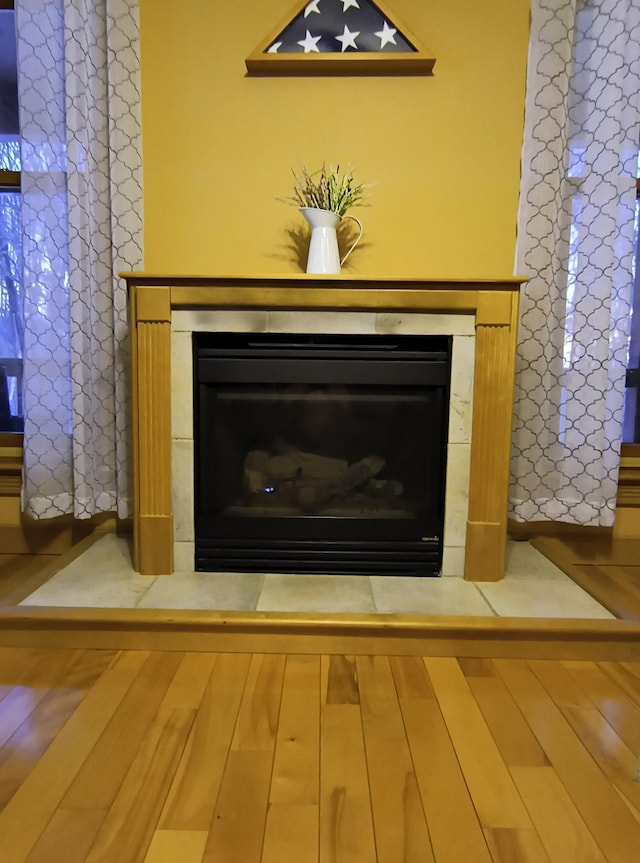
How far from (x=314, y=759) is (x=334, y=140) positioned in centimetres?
180

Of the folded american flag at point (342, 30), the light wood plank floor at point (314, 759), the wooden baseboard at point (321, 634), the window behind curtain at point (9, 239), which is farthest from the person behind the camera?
the window behind curtain at point (9, 239)

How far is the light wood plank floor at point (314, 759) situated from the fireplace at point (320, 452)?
1.25ft

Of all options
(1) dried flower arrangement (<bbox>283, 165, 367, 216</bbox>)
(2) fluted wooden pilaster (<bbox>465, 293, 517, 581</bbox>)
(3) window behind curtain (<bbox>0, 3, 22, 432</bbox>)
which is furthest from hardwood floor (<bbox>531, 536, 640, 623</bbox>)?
(3) window behind curtain (<bbox>0, 3, 22, 432</bbox>)

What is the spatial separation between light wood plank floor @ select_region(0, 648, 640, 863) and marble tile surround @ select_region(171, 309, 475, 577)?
1.53 feet

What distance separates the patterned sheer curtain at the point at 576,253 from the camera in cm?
171

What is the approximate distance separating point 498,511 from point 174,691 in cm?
97

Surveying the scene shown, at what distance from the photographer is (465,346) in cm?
160

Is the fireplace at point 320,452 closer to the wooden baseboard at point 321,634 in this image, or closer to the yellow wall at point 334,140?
the wooden baseboard at point 321,634

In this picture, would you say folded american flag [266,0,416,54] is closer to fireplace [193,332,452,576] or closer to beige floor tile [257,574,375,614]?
fireplace [193,332,452,576]

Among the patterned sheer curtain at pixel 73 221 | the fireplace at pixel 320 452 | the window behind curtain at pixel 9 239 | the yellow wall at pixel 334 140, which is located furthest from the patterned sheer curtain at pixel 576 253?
the window behind curtain at pixel 9 239

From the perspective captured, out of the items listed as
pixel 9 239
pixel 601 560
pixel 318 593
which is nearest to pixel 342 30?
pixel 9 239

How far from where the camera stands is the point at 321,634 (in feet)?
4.56

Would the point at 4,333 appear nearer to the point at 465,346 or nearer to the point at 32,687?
the point at 32,687

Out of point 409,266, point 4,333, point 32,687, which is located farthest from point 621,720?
point 4,333
